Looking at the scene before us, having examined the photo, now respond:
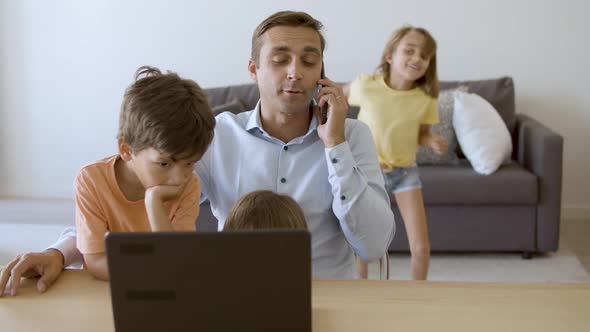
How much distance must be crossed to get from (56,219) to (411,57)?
7.47 ft

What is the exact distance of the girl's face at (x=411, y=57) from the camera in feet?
9.75

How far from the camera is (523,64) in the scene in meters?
4.41

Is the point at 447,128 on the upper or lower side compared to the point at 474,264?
upper

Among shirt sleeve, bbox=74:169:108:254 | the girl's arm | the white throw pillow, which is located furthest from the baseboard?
shirt sleeve, bbox=74:169:108:254

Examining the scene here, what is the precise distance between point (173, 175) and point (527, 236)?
Result: 2653 millimetres

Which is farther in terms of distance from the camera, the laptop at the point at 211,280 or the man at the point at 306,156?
the man at the point at 306,156

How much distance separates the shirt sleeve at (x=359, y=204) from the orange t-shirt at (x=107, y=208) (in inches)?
12.9

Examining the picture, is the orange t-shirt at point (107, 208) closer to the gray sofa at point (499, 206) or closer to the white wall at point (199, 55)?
the gray sofa at point (499, 206)

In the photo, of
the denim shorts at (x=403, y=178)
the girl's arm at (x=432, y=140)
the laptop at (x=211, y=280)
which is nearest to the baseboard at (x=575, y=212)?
the girl's arm at (x=432, y=140)

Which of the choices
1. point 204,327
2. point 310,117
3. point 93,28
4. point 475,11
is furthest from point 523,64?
point 204,327

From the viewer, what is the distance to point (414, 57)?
2.97 meters

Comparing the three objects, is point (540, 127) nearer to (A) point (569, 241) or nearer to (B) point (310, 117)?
(A) point (569, 241)

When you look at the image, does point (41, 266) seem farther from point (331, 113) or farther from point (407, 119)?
point (407, 119)

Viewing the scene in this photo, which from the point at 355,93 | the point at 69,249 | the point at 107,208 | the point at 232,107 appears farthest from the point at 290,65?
the point at 232,107
